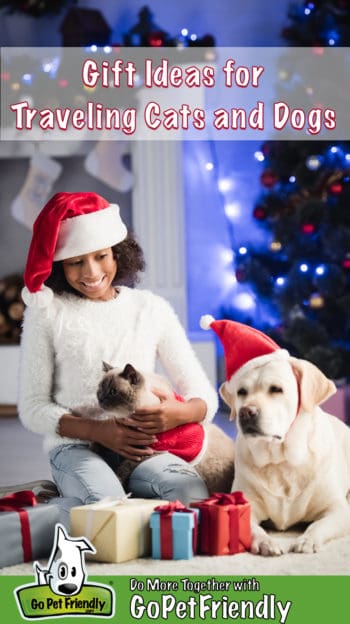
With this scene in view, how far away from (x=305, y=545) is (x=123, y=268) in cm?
66

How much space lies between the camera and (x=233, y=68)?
1.70m

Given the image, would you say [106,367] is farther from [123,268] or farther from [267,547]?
[267,547]

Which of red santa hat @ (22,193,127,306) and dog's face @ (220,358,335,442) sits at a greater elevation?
red santa hat @ (22,193,127,306)

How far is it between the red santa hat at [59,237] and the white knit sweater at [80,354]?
6 centimetres

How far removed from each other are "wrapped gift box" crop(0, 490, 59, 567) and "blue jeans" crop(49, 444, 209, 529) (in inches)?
3.8

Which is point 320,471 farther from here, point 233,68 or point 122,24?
point 122,24

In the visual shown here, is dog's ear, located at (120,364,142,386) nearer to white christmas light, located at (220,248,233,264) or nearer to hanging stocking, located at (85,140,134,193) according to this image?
white christmas light, located at (220,248,233,264)

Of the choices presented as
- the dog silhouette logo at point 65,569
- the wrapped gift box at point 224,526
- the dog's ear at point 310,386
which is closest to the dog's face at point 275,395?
the dog's ear at point 310,386

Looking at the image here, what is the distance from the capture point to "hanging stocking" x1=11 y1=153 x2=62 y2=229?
374 centimetres

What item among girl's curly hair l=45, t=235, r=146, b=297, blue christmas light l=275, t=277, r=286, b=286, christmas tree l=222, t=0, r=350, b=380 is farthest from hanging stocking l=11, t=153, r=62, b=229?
girl's curly hair l=45, t=235, r=146, b=297

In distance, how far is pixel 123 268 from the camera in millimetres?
1771

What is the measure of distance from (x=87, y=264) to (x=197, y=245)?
2.01m

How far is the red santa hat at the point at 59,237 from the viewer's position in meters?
1.63

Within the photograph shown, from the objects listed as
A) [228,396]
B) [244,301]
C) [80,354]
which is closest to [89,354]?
[80,354]
